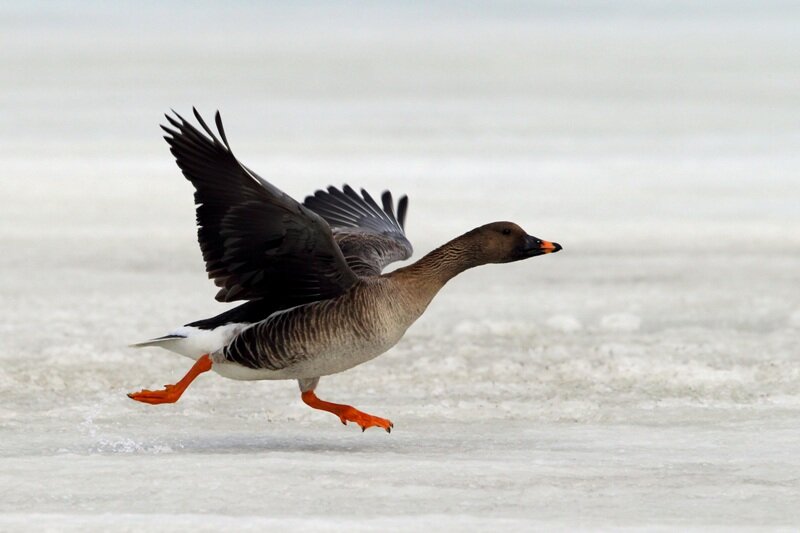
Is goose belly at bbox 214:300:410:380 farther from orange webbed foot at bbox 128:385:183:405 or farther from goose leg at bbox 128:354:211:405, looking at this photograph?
orange webbed foot at bbox 128:385:183:405

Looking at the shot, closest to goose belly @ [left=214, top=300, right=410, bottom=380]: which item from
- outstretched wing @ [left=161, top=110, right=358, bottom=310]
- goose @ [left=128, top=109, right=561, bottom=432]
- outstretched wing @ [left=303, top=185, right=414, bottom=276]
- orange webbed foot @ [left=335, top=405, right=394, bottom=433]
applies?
goose @ [left=128, top=109, right=561, bottom=432]

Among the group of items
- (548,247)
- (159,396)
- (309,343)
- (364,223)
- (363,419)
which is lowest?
(363,419)

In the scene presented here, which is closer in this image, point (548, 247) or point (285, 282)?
point (285, 282)

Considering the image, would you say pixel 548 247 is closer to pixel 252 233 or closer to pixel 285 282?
pixel 285 282

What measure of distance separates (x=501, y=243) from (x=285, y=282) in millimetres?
1337

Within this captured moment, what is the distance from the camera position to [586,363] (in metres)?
10.2

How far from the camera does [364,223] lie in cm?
1002

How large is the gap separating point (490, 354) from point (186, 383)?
3639 mm

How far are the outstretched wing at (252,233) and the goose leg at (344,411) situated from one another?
2.18 feet

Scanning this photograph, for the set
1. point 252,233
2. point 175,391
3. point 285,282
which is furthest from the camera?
point 175,391

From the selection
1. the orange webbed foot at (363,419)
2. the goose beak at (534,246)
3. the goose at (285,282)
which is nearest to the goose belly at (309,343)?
the goose at (285,282)

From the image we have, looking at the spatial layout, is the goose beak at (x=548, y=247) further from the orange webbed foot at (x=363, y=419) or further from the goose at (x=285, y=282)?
the orange webbed foot at (x=363, y=419)

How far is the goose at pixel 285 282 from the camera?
7.18m

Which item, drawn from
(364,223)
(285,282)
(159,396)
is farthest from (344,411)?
(364,223)
